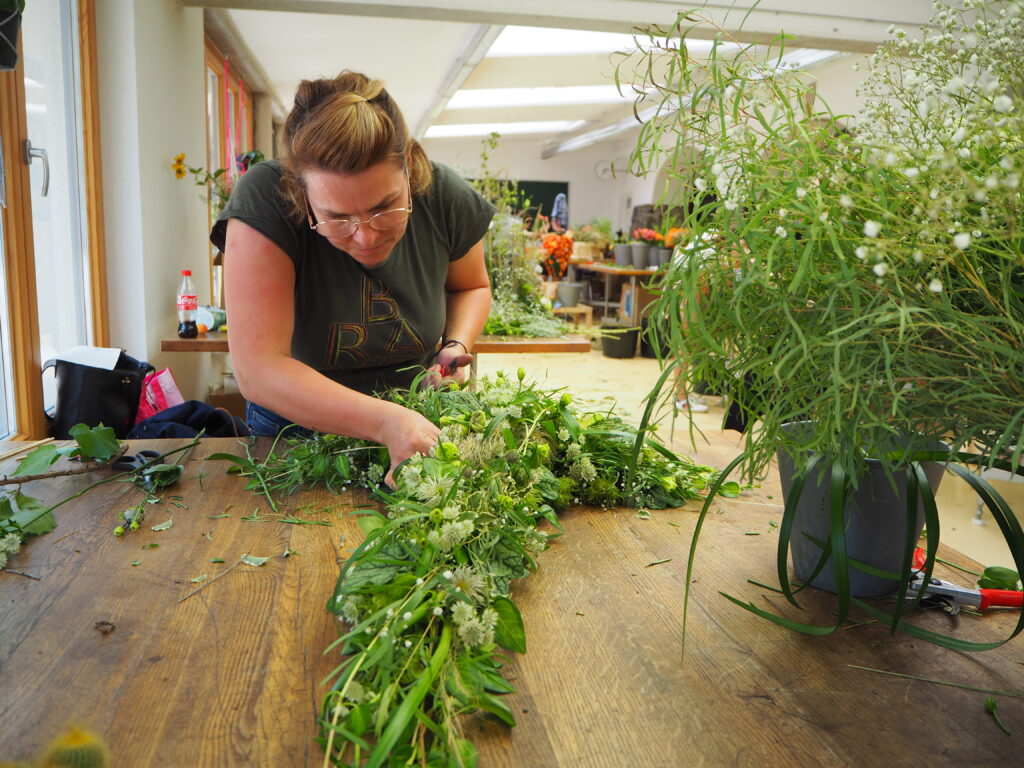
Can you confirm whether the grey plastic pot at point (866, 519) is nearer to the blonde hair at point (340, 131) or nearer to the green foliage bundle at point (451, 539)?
the green foliage bundle at point (451, 539)

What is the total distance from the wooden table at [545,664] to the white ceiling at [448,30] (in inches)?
76.3

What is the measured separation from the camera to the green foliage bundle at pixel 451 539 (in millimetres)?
672

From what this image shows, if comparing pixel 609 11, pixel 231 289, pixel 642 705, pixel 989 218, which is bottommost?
pixel 642 705

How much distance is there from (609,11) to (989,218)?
4259 mm

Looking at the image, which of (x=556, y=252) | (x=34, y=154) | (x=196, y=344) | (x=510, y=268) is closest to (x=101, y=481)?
(x=34, y=154)

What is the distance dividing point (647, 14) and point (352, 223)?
370 centimetres

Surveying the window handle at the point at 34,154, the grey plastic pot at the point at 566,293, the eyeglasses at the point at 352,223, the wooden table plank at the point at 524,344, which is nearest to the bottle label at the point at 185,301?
the window handle at the point at 34,154

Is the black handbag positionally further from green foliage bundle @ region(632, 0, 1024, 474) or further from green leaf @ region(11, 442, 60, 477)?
green foliage bundle @ region(632, 0, 1024, 474)

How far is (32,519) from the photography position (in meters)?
1.10

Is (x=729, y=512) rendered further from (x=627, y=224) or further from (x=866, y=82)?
(x=627, y=224)

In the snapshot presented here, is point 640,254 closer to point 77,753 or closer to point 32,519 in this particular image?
point 32,519

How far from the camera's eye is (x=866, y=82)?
839 millimetres

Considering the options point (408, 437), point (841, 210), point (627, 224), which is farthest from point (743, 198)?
point (627, 224)

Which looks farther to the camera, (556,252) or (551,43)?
(551,43)
